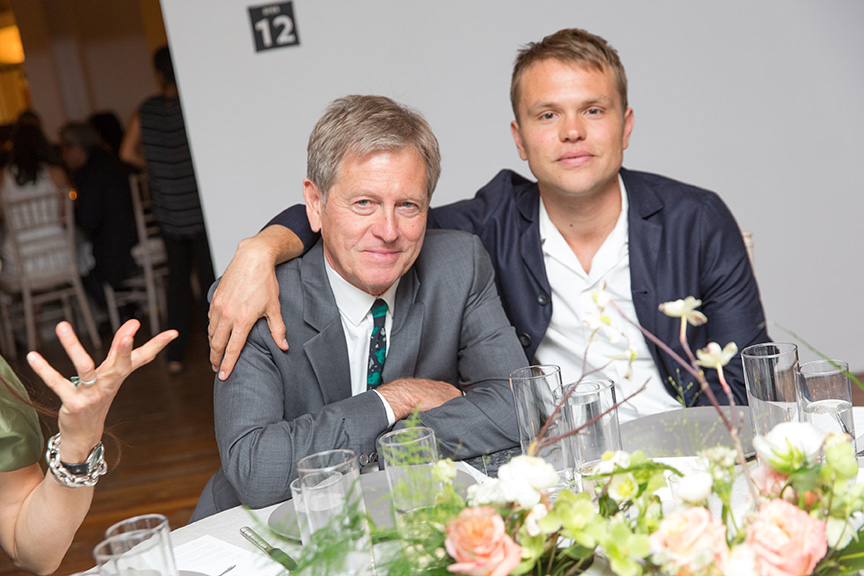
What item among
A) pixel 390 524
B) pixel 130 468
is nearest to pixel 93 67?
pixel 130 468

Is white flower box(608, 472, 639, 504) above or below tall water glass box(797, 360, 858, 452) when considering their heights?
above

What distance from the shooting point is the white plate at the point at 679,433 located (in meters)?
1.24

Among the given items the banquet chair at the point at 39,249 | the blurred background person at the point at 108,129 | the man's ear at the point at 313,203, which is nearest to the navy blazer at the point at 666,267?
Result: the man's ear at the point at 313,203

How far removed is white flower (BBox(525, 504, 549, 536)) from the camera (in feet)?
2.53

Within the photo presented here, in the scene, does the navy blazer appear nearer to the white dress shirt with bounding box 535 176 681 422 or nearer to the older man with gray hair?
the white dress shirt with bounding box 535 176 681 422

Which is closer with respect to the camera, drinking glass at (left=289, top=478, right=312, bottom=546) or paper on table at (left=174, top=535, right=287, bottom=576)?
drinking glass at (left=289, top=478, right=312, bottom=546)

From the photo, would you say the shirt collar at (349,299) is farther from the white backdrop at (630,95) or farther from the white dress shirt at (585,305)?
the white backdrop at (630,95)

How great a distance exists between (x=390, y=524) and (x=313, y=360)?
0.75 meters

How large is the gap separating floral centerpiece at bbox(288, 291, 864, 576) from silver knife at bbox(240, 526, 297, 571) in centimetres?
24

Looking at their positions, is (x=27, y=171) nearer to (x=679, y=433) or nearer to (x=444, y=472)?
(x=679, y=433)

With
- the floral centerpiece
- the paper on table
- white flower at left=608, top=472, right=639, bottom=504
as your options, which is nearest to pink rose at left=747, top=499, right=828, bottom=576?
the floral centerpiece

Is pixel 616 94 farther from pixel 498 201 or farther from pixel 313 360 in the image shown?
pixel 313 360

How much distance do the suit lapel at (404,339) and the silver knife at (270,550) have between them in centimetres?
59

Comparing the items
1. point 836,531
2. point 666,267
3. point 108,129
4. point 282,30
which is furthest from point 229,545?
point 108,129
